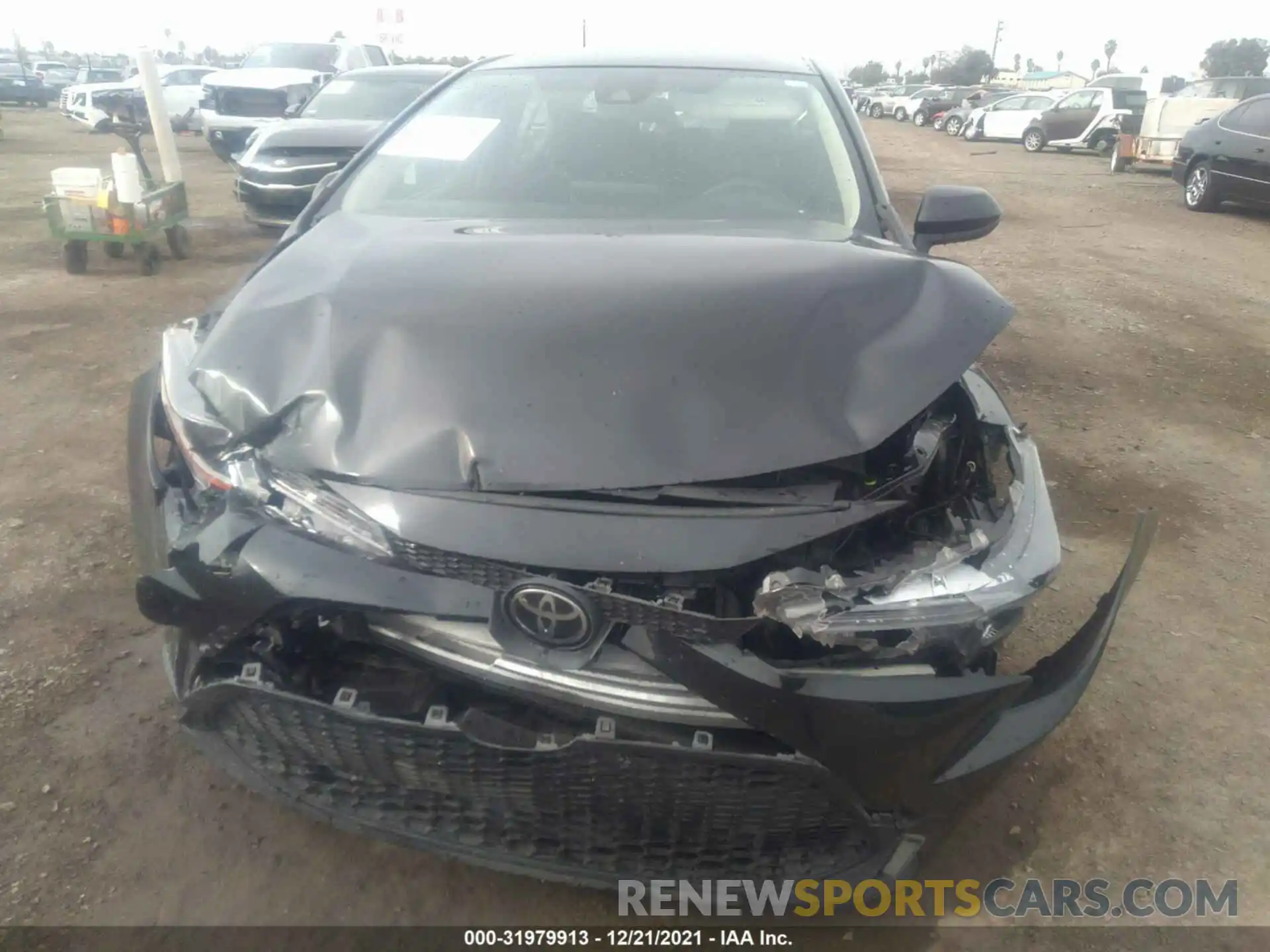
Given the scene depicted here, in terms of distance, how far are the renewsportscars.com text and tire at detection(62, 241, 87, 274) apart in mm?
6806

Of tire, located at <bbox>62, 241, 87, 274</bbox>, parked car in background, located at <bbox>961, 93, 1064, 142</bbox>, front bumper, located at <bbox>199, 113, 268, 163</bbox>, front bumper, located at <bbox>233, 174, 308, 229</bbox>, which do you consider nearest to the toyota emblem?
front bumper, located at <bbox>233, 174, 308, 229</bbox>

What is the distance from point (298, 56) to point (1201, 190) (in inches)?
479

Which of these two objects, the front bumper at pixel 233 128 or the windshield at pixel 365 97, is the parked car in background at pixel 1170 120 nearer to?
the windshield at pixel 365 97

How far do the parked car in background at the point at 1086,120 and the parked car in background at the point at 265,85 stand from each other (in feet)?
48.6

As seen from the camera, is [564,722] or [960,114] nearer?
[564,722]

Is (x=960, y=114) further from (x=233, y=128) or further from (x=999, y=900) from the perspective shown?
(x=999, y=900)

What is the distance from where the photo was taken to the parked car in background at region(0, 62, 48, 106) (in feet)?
87.1

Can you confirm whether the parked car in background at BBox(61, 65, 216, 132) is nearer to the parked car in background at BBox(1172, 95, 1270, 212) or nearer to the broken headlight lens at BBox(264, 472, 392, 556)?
the parked car in background at BBox(1172, 95, 1270, 212)

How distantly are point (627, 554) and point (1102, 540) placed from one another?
2.65 meters

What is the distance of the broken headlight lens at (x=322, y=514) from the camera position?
5.25 feet

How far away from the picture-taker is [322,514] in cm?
164

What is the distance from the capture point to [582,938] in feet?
6.26

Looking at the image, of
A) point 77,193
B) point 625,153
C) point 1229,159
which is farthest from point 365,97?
point 1229,159

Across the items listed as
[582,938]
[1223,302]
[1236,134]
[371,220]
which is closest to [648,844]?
[582,938]
